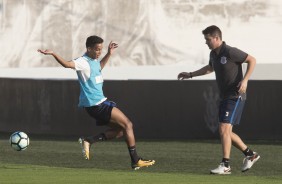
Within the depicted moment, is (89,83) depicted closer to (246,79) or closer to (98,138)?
(98,138)

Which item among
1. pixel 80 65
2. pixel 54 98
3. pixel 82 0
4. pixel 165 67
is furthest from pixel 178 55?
pixel 80 65

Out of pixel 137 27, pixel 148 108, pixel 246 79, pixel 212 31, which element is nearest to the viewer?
pixel 246 79

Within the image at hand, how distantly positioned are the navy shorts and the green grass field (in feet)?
2.56

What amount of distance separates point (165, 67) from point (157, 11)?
2.11 metres

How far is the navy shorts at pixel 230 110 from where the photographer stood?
15.3 meters

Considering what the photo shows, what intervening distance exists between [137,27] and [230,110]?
24424mm

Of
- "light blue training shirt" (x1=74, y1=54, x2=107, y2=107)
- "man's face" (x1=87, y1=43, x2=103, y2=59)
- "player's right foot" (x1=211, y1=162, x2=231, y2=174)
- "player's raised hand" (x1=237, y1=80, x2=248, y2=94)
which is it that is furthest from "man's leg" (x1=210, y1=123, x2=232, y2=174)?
"man's face" (x1=87, y1=43, x2=103, y2=59)

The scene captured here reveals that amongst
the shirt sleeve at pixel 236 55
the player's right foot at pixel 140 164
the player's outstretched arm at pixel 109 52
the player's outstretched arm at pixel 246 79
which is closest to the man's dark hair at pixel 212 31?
the shirt sleeve at pixel 236 55

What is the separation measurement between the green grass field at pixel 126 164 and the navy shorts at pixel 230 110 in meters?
0.78

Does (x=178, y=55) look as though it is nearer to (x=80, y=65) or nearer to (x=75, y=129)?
(x=75, y=129)

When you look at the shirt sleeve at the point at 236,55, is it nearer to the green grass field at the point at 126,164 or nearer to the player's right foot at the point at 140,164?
the green grass field at the point at 126,164

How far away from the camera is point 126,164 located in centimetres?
1738

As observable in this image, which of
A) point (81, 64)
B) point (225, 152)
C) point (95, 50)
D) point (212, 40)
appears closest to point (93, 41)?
point (95, 50)

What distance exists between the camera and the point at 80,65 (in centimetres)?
1589
